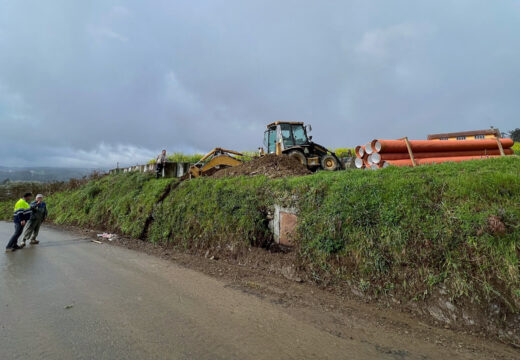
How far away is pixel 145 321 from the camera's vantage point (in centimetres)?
347

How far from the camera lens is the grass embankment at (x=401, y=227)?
3215mm

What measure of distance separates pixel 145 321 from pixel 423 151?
29.0 feet

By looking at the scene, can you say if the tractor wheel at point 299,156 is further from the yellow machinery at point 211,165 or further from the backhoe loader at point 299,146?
the yellow machinery at point 211,165

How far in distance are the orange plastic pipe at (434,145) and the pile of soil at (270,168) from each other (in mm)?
2310

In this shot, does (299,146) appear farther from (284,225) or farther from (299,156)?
(284,225)

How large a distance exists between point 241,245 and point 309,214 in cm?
197

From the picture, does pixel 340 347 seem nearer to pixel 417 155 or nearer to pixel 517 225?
pixel 517 225

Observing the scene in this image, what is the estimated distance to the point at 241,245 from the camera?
621cm

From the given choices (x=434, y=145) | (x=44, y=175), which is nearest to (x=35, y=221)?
(x=434, y=145)

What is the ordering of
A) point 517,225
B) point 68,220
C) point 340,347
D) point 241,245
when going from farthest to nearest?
point 68,220 → point 241,245 → point 517,225 → point 340,347

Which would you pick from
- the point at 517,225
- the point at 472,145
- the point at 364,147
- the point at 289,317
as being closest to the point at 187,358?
the point at 289,317

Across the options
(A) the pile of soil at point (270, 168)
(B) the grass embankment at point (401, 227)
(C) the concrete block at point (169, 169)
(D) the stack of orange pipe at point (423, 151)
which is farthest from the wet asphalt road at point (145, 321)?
(C) the concrete block at point (169, 169)

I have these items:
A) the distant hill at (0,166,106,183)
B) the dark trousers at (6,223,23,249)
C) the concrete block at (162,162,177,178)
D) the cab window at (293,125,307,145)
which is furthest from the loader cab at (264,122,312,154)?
the distant hill at (0,166,106,183)

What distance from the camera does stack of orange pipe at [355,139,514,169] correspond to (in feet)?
26.5
